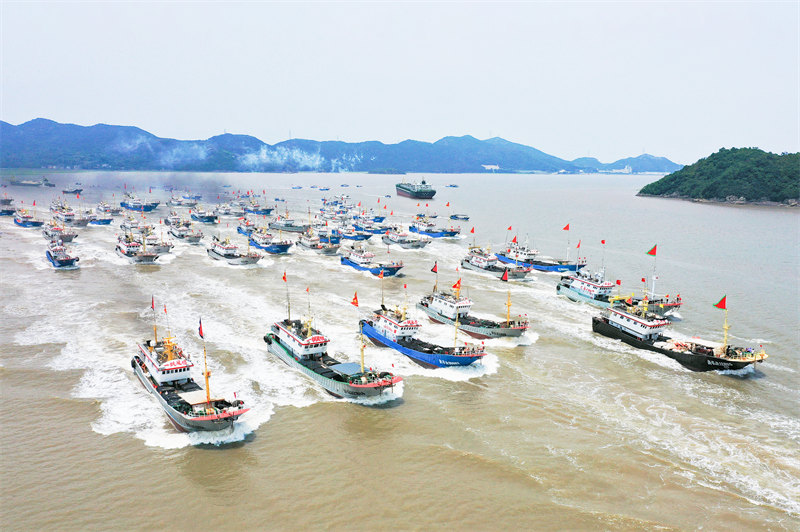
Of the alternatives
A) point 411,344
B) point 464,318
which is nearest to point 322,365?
point 411,344

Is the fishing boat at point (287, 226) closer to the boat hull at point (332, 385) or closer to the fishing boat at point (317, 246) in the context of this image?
the fishing boat at point (317, 246)

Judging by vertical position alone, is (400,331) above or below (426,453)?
above

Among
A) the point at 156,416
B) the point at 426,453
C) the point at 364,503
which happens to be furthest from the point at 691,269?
the point at 156,416

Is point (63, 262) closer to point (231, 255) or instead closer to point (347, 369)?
point (231, 255)

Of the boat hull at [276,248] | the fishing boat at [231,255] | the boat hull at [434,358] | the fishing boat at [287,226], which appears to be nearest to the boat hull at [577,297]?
the boat hull at [434,358]

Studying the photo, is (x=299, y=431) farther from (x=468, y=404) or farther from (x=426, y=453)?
(x=468, y=404)

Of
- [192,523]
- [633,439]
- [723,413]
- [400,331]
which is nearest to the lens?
[192,523]
